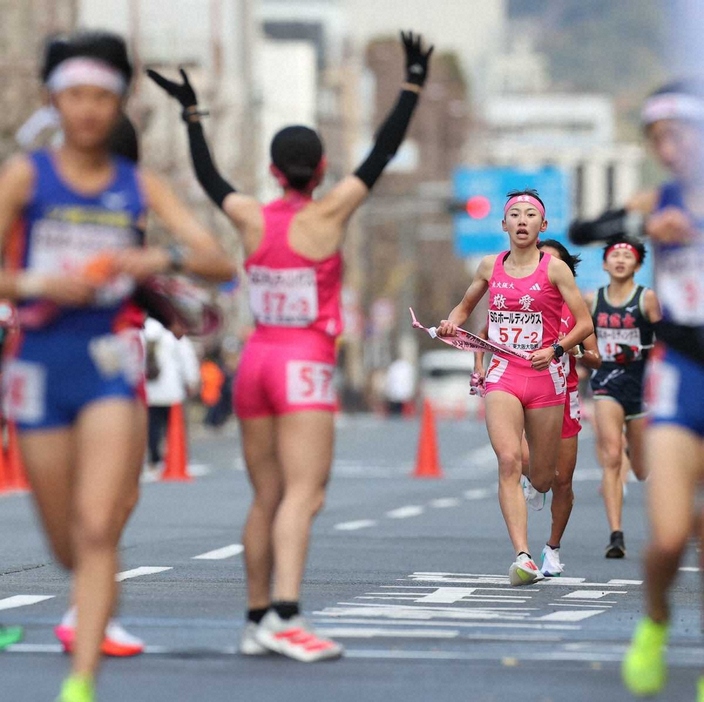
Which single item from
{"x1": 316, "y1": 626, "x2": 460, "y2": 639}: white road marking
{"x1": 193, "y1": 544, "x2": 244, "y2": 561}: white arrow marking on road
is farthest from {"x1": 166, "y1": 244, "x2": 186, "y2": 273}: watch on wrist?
{"x1": 193, "y1": 544, "x2": 244, "y2": 561}: white arrow marking on road

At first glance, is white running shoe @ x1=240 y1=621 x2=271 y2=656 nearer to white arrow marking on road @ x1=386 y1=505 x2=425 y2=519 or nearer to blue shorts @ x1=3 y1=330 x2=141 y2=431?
blue shorts @ x1=3 y1=330 x2=141 y2=431

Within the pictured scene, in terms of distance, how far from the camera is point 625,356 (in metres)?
13.5

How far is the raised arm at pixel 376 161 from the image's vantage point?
768 cm

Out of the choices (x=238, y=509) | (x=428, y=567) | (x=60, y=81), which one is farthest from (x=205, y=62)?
(x=60, y=81)

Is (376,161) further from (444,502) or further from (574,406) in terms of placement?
(444,502)

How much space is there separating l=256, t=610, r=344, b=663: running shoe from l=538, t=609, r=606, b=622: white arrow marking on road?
153 cm

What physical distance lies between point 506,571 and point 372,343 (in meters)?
74.6

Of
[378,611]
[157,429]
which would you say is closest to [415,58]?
[378,611]

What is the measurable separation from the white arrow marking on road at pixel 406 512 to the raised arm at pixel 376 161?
9.53 meters

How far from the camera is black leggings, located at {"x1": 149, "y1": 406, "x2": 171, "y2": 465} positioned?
23.2 meters

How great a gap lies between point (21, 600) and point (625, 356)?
498cm

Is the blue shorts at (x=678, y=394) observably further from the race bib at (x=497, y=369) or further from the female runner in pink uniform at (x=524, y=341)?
the race bib at (x=497, y=369)

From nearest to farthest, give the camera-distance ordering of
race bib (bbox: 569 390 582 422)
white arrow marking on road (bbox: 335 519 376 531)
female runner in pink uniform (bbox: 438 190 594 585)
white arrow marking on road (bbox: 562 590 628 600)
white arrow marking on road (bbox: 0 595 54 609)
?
white arrow marking on road (bbox: 0 595 54 609), white arrow marking on road (bbox: 562 590 628 600), female runner in pink uniform (bbox: 438 190 594 585), race bib (bbox: 569 390 582 422), white arrow marking on road (bbox: 335 519 376 531)

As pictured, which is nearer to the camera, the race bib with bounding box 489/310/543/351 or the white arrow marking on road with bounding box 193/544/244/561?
the race bib with bounding box 489/310/543/351
